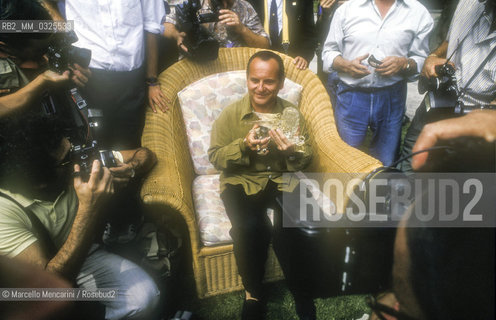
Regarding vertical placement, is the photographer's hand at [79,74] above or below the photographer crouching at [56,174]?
above

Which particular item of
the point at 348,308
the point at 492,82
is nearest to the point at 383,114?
the point at 492,82

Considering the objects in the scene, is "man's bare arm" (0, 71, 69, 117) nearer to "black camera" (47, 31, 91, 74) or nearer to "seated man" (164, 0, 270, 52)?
"black camera" (47, 31, 91, 74)

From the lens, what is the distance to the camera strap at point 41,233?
1.55 meters

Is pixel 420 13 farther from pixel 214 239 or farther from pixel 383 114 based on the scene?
pixel 214 239

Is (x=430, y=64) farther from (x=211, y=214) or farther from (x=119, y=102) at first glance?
(x=119, y=102)

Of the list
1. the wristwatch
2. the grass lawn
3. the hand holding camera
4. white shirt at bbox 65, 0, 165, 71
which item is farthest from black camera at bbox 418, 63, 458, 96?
white shirt at bbox 65, 0, 165, 71

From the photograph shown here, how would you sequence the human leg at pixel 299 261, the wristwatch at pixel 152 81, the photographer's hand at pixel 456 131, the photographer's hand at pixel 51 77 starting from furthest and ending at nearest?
1. the wristwatch at pixel 152 81
2. the photographer's hand at pixel 51 77
3. the human leg at pixel 299 261
4. the photographer's hand at pixel 456 131

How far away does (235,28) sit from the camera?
276 centimetres

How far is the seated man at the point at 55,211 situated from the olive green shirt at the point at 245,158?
0.69 meters

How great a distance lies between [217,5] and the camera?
2764 mm

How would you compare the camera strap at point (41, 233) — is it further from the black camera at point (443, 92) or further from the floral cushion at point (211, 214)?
the black camera at point (443, 92)

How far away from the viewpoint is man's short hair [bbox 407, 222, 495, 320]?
0.58 metres

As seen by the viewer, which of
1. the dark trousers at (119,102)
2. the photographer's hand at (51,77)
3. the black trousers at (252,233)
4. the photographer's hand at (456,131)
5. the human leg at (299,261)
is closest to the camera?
the photographer's hand at (456,131)

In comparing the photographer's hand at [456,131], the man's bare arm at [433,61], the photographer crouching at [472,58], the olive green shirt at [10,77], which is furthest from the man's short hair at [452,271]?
the olive green shirt at [10,77]
